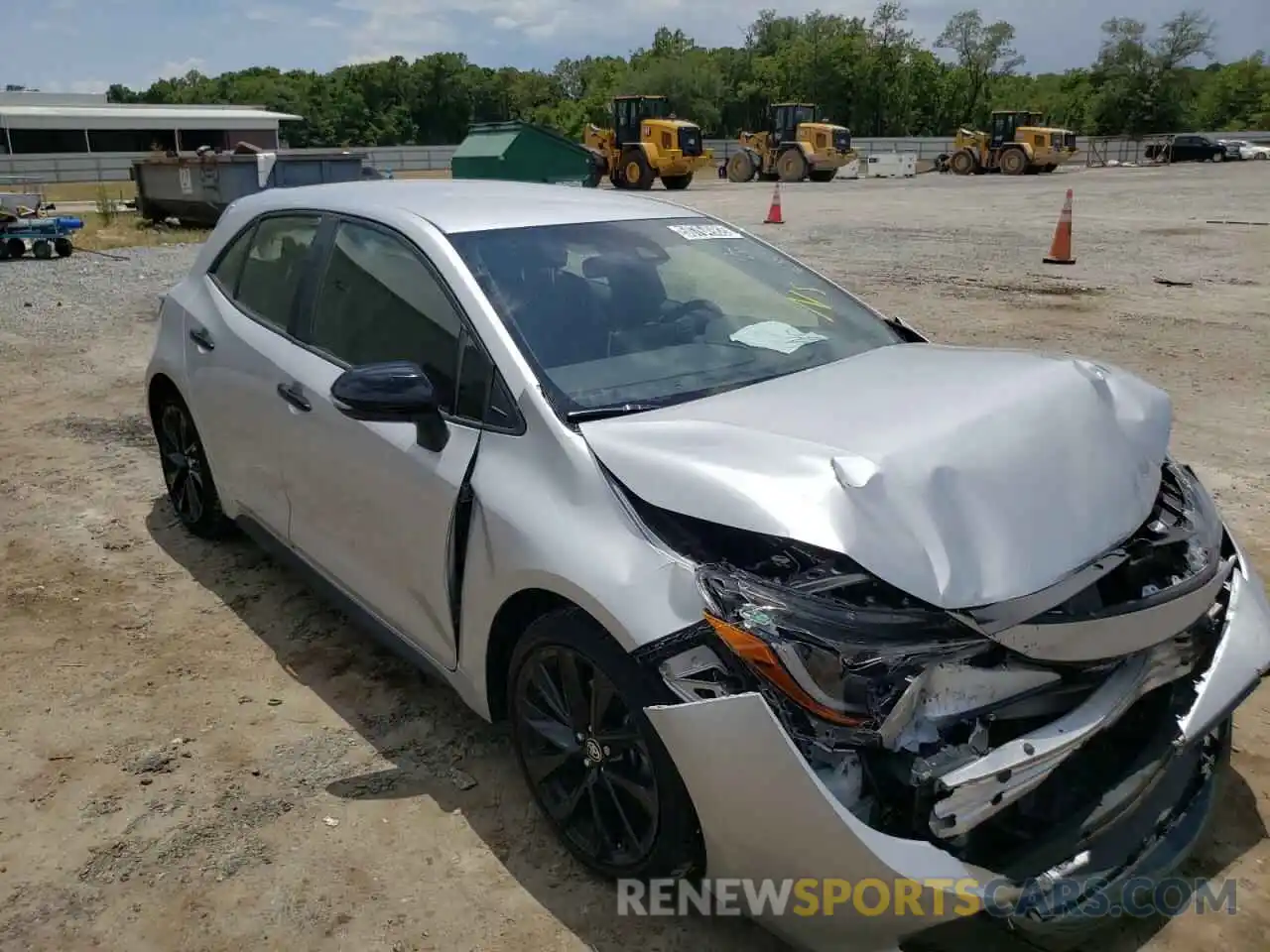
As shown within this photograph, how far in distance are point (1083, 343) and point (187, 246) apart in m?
14.2

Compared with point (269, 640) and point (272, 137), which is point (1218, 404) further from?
point (272, 137)

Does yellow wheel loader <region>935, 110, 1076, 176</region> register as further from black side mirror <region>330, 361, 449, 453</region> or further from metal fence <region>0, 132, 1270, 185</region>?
black side mirror <region>330, 361, 449, 453</region>

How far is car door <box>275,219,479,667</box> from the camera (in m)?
2.89

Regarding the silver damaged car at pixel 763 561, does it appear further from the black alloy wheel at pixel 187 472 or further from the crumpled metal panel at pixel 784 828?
the black alloy wheel at pixel 187 472

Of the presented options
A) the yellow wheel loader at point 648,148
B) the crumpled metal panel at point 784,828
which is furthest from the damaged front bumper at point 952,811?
the yellow wheel loader at point 648,148

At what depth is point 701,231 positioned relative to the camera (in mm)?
3785

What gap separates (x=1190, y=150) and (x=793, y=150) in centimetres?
2617

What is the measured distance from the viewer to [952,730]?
6.97 feet

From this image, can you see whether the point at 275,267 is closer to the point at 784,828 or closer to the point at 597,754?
the point at 597,754

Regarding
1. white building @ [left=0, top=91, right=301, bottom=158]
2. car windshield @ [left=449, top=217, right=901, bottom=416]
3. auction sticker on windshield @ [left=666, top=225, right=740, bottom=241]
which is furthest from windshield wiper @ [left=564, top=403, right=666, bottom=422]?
white building @ [left=0, top=91, right=301, bottom=158]

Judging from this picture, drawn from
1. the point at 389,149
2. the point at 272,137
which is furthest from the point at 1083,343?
the point at 272,137

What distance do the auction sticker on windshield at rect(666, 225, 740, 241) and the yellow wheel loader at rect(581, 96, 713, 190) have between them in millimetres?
28042

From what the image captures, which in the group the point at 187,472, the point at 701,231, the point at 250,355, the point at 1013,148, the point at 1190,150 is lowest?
the point at 187,472

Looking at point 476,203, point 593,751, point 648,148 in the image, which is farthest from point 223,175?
point 593,751
